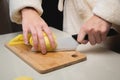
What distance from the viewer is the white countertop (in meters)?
0.53

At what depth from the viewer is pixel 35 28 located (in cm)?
68

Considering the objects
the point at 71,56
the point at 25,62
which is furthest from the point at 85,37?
the point at 25,62

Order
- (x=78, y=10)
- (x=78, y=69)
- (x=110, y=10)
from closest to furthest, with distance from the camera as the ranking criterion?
1. (x=78, y=69)
2. (x=110, y=10)
3. (x=78, y=10)

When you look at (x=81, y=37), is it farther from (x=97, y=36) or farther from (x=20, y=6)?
(x=20, y=6)

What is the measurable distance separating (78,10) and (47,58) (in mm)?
332

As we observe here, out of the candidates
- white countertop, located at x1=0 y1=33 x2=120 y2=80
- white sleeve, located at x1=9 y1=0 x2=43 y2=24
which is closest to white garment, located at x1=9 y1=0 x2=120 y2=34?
white sleeve, located at x1=9 y1=0 x2=43 y2=24

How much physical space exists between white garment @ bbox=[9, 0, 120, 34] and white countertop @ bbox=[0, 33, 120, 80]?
0.12 m

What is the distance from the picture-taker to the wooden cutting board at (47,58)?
556 millimetres

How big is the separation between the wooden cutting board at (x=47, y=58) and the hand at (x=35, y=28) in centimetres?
3

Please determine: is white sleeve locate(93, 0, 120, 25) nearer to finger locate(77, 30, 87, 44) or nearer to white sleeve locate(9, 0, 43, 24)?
finger locate(77, 30, 87, 44)

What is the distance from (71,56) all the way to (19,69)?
155 mm

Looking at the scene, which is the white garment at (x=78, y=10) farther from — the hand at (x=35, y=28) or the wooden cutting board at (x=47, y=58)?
the wooden cutting board at (x=47, y=58)

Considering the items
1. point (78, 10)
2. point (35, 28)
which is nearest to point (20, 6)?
point (35, 28)

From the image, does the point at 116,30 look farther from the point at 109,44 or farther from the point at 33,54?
the point at 33,54
